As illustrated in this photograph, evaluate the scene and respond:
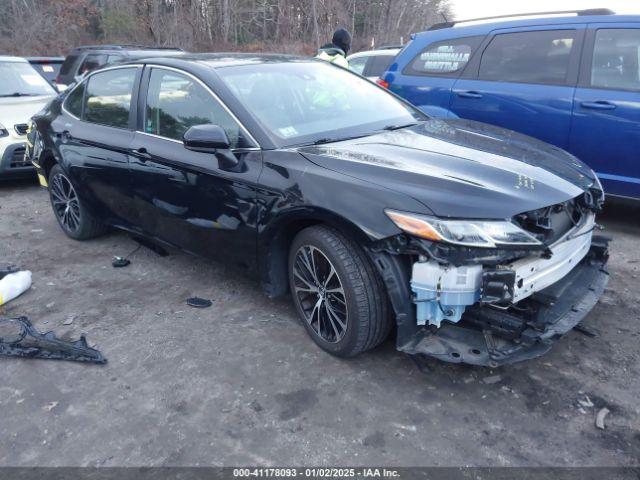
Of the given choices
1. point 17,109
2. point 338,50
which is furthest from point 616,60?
point 17,109

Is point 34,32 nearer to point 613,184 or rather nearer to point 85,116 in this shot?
point 85,116

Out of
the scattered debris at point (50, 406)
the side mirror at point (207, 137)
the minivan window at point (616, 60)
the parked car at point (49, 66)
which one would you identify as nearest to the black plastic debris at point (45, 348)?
the scattered debris at point (50, 406)

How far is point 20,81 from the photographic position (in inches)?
309

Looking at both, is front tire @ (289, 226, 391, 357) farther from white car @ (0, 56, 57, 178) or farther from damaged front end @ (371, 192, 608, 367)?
white car @ (0, 56, 57, 178)

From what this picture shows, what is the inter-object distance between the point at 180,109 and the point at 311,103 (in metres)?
0.89

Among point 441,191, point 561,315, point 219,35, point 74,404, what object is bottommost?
point 74,404

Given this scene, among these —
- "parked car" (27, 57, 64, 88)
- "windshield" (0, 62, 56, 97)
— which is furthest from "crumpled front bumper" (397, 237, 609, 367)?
Result: "parked car" (27, 57, 64, 88)

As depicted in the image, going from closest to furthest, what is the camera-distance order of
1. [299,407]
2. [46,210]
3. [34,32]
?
1. [299,407]
2. [46,210]
3. [34,32]

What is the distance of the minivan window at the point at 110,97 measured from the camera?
4073 mm

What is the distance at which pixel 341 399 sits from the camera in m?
2.73

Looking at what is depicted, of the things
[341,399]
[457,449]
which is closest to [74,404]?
[341,399]

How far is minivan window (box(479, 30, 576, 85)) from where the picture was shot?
4816 mm

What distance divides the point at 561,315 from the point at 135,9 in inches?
1059

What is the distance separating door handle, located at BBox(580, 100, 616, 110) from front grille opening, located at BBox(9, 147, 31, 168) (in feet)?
21.3
